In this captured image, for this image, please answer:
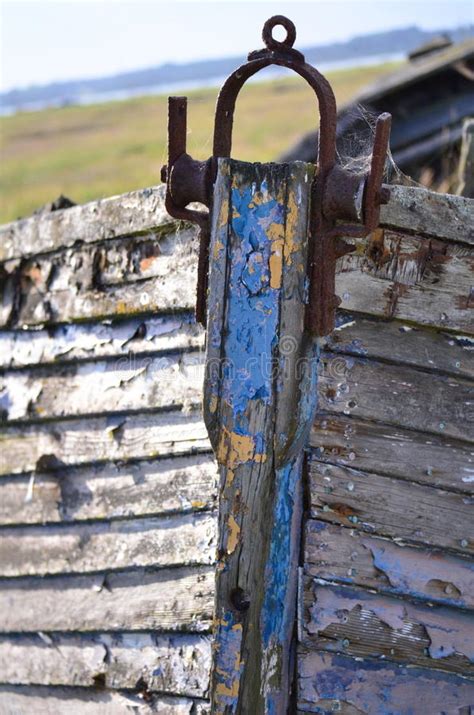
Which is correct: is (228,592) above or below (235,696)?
above

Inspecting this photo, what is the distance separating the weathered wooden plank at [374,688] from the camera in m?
2.54

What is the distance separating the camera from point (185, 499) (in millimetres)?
2834

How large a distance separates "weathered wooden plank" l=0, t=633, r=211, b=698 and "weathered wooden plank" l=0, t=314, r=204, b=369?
875 millimetres

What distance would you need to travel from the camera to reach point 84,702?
311 centimetres

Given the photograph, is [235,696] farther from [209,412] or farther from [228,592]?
[209,412]

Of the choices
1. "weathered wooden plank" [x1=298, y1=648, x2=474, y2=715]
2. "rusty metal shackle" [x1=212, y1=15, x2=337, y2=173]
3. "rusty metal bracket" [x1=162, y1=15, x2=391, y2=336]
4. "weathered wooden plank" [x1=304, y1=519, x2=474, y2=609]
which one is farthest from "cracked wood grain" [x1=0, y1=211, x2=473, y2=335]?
"weathered wooden plank" [x1=298, y1=648, x2=474, y2=715]

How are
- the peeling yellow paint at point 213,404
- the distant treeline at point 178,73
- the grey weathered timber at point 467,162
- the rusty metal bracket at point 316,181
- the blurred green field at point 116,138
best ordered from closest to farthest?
the rusty metal bracket at point 316,181 → the peeling yellow paint at point 213,404 → the grey weathered timber at point 467,162 → the blurred green field at point 116,138 → the distant treeline at point 178,73

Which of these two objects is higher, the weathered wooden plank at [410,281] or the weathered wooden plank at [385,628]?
the weathered wooden plank at [410,281]

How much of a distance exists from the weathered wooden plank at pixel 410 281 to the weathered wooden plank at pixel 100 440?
624 millimetres

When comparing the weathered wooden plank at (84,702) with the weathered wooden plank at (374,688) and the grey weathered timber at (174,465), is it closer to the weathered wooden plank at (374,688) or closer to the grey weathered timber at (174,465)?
the grey weathered timber at (174,465)

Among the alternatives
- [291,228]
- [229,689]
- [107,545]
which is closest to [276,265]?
[291,228]

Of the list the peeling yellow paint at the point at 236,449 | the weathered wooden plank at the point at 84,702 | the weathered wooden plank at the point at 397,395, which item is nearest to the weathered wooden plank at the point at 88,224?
the weathered wooden plank at the point at 397,395

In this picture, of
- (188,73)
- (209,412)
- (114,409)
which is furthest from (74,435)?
(188,73)

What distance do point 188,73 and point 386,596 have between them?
2231 inches
